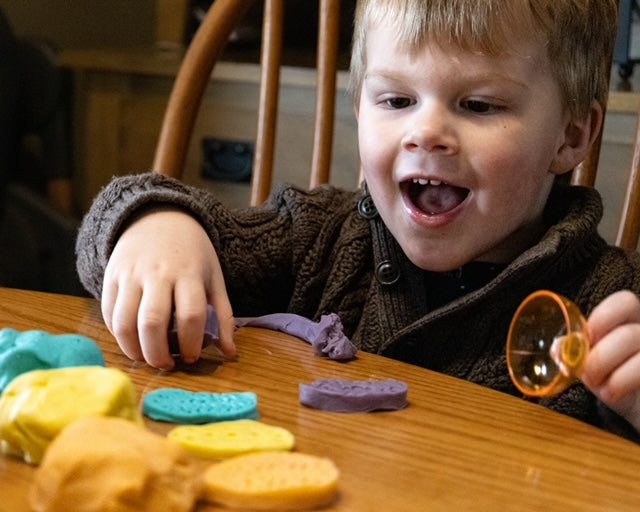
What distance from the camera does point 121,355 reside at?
675 millimetres

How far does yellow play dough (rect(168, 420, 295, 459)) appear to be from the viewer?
0.47m

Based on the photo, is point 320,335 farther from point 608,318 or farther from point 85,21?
point 85,21

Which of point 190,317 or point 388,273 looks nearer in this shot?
point 190,317

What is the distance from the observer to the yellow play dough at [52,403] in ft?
1.47

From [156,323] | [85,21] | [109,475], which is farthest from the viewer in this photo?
[85,21]

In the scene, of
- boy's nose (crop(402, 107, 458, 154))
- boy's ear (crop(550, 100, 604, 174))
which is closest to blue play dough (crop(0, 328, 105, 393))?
boy's nose (crop(402, 107, 458, 154))

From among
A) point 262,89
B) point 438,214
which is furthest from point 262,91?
point 438,214

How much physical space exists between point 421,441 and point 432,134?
1.18 ft

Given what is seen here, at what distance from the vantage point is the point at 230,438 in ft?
1.61

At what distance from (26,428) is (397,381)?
0.26m

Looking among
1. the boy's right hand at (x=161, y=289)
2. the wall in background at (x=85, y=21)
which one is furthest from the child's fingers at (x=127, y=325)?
the wall in background at (x=85, y=21)

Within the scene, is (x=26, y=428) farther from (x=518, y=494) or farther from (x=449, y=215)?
(x=449, y=215)

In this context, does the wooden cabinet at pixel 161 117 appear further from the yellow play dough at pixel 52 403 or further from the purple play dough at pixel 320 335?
the yellow play dough at pixel 52 403

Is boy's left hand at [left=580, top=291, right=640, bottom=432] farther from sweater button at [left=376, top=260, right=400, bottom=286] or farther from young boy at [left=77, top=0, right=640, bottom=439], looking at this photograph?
sweater button at [left=376, top=260, right=400, bottom=286]
